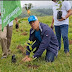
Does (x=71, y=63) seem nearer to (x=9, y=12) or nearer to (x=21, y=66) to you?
(x=21, y=66)

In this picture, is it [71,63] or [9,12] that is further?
[71,63]

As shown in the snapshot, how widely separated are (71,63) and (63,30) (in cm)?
131

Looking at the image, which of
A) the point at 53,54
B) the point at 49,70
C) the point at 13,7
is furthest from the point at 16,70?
the point at 13,7

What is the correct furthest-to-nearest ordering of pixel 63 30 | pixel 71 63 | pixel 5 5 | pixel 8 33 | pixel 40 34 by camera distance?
1. pixel 8 33
2. pixel 63 30
3. pixel 40 34
4. pixel 71 63
5. pixel 5 5

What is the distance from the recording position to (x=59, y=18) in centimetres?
512

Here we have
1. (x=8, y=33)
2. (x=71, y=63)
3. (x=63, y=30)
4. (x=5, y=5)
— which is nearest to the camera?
(x=5, y=5)

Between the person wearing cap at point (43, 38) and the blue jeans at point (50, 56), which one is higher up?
the person wearing cap at point (43, 38)

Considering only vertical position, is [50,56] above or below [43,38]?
below

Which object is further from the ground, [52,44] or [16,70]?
[52,44]

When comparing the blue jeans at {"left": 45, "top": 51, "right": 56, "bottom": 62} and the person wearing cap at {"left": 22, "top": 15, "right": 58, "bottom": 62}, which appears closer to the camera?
the person wearing cap at {"left": 22, "top": 15, "right": 58, "bottom": 62}

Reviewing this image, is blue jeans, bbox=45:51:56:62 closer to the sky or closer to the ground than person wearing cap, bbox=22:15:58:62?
closer to the ground

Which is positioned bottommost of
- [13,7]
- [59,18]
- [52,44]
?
[52,44]

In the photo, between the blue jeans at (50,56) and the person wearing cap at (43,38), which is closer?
the person wearing cap at (43,38)

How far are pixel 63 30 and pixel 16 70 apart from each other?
193cm
